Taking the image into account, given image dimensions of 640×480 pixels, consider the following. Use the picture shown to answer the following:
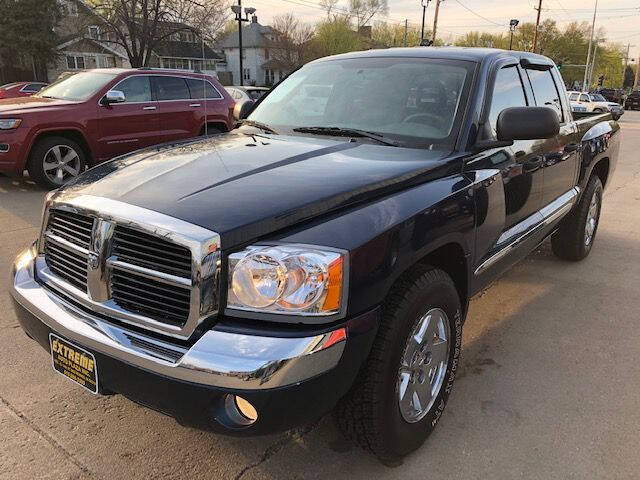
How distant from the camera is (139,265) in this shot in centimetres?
202

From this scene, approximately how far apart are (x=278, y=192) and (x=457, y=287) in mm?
1157

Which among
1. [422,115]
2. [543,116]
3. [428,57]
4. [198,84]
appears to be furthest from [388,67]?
[198,84]

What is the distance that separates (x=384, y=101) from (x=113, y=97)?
19.6 ft

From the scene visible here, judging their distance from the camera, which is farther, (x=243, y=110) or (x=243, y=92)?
(x=243, y=92)

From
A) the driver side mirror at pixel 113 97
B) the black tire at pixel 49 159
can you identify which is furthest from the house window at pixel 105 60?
the black tire at pixel 49 159

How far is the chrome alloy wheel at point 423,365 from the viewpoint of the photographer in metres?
2.33

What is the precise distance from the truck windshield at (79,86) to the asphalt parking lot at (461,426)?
5.29m

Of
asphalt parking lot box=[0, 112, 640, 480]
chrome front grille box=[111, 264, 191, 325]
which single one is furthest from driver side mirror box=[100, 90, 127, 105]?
chrome front grille box=[111, 264, 191, 325]

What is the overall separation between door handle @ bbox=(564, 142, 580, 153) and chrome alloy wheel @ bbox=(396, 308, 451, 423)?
7.43ft

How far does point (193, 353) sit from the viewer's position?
1849 mm

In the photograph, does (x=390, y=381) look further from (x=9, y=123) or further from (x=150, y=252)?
(x=9, y=123)

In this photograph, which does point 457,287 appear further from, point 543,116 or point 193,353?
point 193,353

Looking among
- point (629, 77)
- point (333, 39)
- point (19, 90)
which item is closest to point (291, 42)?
point (333, 39)

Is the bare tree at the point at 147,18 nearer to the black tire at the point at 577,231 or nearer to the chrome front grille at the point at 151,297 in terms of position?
the black tire at the point at 577,231
